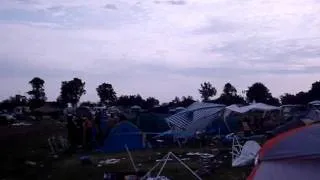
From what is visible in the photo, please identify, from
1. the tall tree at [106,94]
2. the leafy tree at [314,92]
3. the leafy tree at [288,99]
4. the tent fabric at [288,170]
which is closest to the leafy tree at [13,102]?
the tall tree at [106,94]

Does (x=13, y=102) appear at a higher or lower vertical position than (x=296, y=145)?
higher

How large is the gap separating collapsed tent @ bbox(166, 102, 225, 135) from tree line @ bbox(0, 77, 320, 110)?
41.6 metres

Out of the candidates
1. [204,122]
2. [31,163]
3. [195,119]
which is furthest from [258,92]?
[31,163]

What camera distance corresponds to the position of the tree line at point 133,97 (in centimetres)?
7719

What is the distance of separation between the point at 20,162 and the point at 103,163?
454cm

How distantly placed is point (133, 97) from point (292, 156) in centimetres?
8502

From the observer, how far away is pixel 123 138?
81.7 ft

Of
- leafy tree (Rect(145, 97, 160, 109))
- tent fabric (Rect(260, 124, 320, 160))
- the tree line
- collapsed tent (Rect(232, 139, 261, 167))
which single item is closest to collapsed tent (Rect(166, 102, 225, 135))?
collapsed tent (Rect(232, 139, 261, 167))

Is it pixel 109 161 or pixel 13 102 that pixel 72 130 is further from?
pixel 13 102

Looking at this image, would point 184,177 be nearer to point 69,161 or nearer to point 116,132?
point 69,161

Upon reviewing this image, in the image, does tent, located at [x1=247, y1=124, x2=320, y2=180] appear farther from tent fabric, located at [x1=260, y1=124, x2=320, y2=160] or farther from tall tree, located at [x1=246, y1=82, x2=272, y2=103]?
tall tree, located at [x1=246, y1=82, x2=272, y2=103]

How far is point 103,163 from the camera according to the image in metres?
19.1

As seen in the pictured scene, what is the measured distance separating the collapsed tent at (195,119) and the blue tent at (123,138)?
390cm

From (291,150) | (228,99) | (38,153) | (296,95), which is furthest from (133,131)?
(296,95)
